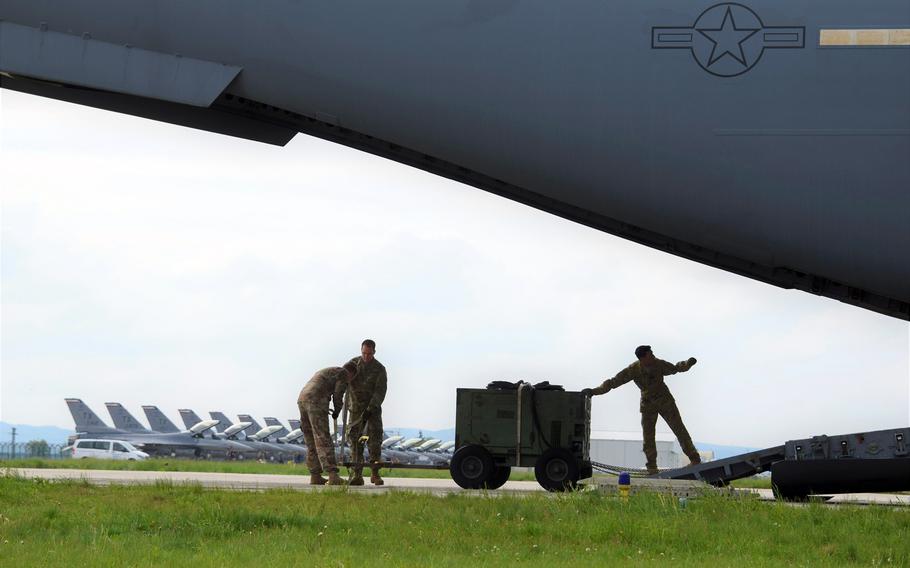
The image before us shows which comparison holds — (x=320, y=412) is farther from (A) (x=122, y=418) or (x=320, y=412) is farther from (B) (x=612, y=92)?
(A) (x=122, y=418)

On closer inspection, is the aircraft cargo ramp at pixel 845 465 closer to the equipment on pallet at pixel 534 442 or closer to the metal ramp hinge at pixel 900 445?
the metal ramp hinge at pixel 900 445

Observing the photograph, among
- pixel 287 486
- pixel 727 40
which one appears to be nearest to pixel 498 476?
pixel 287 486

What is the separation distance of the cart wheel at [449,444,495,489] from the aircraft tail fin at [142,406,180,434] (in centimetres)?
7609

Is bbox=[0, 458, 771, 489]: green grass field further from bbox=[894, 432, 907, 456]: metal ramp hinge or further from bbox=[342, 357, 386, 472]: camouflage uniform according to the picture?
bbox=[894, 432, 907, 456]: metal ramp hinge

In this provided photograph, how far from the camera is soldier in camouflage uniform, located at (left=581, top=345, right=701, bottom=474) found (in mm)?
12047

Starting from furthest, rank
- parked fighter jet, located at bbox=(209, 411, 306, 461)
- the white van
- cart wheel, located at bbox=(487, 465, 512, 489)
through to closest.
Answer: parked fighter jet, located at bbox=(209, 411, 306, 461), the white van, cart wheel, located at bbox=(487, 465, 512, 489)

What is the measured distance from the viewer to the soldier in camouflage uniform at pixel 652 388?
12047 millimetres

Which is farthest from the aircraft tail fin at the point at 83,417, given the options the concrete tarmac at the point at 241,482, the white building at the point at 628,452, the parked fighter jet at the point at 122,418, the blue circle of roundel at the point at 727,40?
the blue circle of roundel at the point at 727,40

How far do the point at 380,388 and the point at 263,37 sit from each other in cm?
588

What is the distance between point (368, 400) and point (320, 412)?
77 cm

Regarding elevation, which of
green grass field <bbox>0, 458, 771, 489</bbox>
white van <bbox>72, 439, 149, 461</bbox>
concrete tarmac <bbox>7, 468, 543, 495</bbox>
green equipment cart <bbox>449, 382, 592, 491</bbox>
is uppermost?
green equipment cart <bbox>449, 382, 592, 491</bbox>

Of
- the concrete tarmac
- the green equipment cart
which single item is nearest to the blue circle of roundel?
the concrete tarmac

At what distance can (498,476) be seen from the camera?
1203 cm

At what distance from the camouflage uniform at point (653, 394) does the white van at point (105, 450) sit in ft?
176
